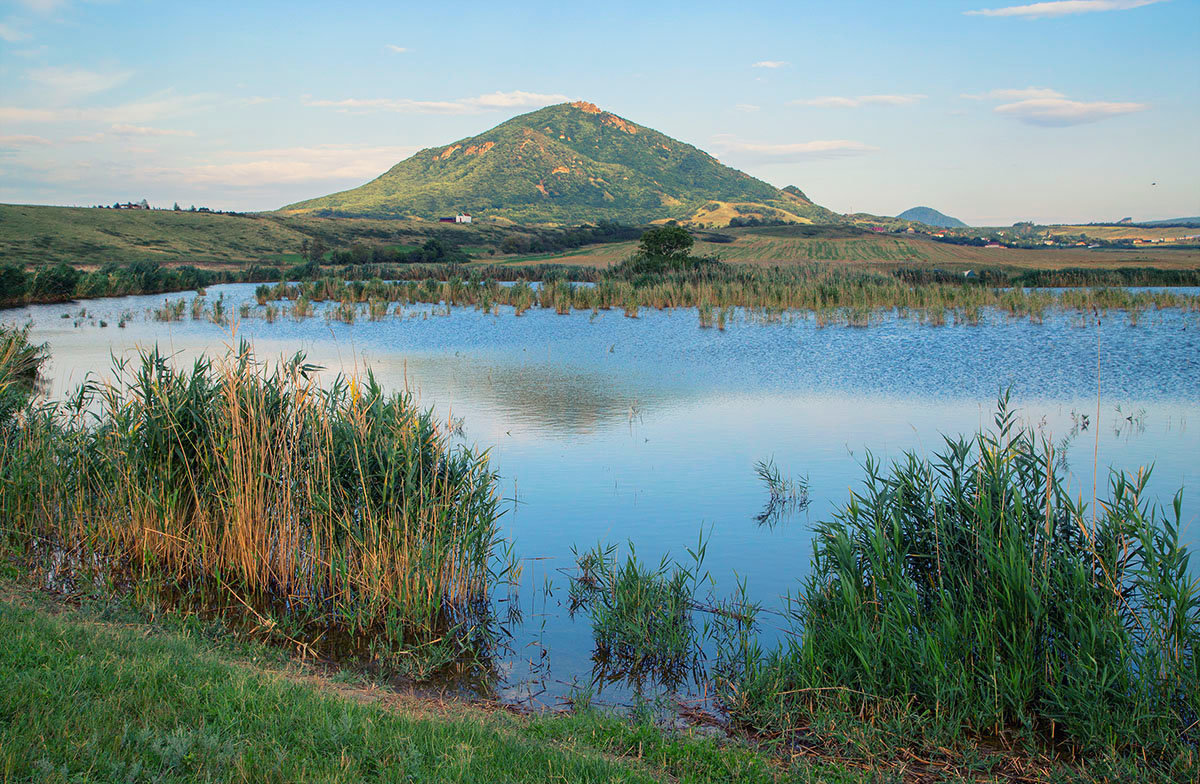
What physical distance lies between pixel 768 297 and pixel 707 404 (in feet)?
64.6

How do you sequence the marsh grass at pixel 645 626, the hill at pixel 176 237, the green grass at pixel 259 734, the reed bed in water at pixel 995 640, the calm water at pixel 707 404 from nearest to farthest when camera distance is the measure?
the green grass at pixel 259 734 < the reed bed in water at pixel 995 640 < the marsh grass at pixel 645 626 < the calm water at pixel 707 404 < the hill at pixel 176 237

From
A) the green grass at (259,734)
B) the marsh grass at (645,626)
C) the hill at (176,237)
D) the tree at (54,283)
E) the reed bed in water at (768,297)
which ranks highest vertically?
the hill at (176,237)

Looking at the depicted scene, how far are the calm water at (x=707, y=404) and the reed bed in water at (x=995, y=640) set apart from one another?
3.28 ft

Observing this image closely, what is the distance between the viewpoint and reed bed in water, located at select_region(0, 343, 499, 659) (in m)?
6.54

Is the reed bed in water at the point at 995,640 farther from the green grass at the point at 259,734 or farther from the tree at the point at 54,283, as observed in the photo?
the tree at the point at 54,283

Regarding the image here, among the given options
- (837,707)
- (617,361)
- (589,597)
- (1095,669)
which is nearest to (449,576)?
(589,597)

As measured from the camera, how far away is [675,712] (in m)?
5.18

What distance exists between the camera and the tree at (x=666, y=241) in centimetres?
4528

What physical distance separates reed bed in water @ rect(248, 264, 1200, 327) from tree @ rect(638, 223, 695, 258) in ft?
9.92

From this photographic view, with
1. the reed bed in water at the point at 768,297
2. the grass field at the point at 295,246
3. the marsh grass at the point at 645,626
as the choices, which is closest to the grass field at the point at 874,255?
the grass field at the point at 295,246

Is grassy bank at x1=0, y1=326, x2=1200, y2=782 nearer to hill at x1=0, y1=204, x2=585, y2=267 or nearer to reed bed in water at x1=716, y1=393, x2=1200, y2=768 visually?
reed bed in water at x1=716, y1=393, x2=1200, y2=768

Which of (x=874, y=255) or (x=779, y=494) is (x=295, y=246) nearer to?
(x=874, y=255)

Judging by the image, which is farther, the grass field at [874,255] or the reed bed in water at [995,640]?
the grass field at [874,255]

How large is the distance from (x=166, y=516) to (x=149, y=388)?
1.17m
